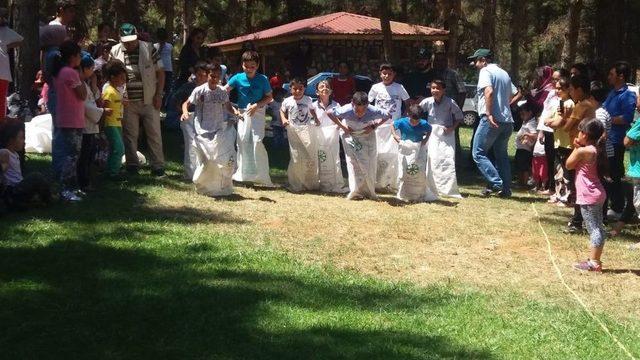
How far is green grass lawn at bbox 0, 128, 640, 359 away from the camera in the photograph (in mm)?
5172

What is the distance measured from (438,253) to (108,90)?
4820 millimetres

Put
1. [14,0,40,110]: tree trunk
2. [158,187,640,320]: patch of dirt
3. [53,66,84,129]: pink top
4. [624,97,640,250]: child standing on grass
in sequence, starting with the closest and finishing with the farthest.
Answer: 1. [158,187,640,320]: patch of dirt
2. [624,97,640,250]: child standing on grass
3. [53,66,84,129]: pink top
4. [14,0,40,110]: tree trunk

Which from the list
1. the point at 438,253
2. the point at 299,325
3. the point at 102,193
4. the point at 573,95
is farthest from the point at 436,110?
the point at 299,325

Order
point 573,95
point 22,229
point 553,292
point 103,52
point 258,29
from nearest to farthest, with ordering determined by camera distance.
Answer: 1. point 553,292
2. point 22,229
3. point 573,95
4. point 103,52
5. point 258,29

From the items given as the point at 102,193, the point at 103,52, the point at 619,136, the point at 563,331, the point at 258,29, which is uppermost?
the point at 258,29

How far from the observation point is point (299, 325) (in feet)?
18.4

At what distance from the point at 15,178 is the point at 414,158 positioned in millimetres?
4949

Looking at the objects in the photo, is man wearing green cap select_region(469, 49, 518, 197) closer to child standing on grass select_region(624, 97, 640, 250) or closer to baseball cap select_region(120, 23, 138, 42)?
child standing on grass select_region(624, 97, 640, 250)

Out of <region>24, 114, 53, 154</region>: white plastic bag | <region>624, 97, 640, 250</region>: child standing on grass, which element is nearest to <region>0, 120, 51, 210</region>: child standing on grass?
<region>24, 114, 53, 154</region>: white plastic bag

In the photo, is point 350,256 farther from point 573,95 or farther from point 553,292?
point 573,95

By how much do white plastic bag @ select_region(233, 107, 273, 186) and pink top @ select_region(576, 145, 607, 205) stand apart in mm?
4648

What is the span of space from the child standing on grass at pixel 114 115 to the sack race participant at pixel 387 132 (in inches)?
136

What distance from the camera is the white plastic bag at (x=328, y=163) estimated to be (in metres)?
11.4

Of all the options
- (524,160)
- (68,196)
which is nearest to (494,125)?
(524,160)
